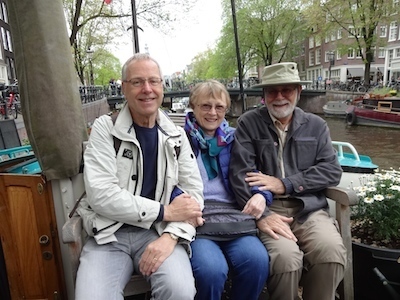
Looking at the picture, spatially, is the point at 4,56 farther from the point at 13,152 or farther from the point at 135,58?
the point at 135,58

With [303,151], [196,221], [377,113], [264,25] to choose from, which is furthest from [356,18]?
[196,221]

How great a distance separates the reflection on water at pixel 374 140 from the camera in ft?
38.0

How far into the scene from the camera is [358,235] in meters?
2.37

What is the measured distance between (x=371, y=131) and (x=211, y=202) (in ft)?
54.9

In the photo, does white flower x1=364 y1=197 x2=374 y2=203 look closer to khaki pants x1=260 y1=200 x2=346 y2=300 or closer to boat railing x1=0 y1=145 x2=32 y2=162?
khaki pants x1=260 y1=200 x2=346 y2=300

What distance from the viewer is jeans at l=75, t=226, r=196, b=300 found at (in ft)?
5.31

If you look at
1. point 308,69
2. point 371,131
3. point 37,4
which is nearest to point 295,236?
point 37,4

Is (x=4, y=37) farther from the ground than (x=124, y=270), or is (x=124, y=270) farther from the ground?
(x=4, y=37)

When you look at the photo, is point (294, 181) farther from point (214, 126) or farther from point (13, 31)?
point (13, 31)

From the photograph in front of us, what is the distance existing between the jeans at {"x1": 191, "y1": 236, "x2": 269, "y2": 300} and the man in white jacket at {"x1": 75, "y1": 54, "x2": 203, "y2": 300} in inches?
3.3

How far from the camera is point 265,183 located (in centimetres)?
223

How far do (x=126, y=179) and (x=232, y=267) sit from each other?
78 cm

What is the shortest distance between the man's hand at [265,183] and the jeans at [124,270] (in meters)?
0.67

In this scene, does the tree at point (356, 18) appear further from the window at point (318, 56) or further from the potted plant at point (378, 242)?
the potted plant at point (378, 242)
